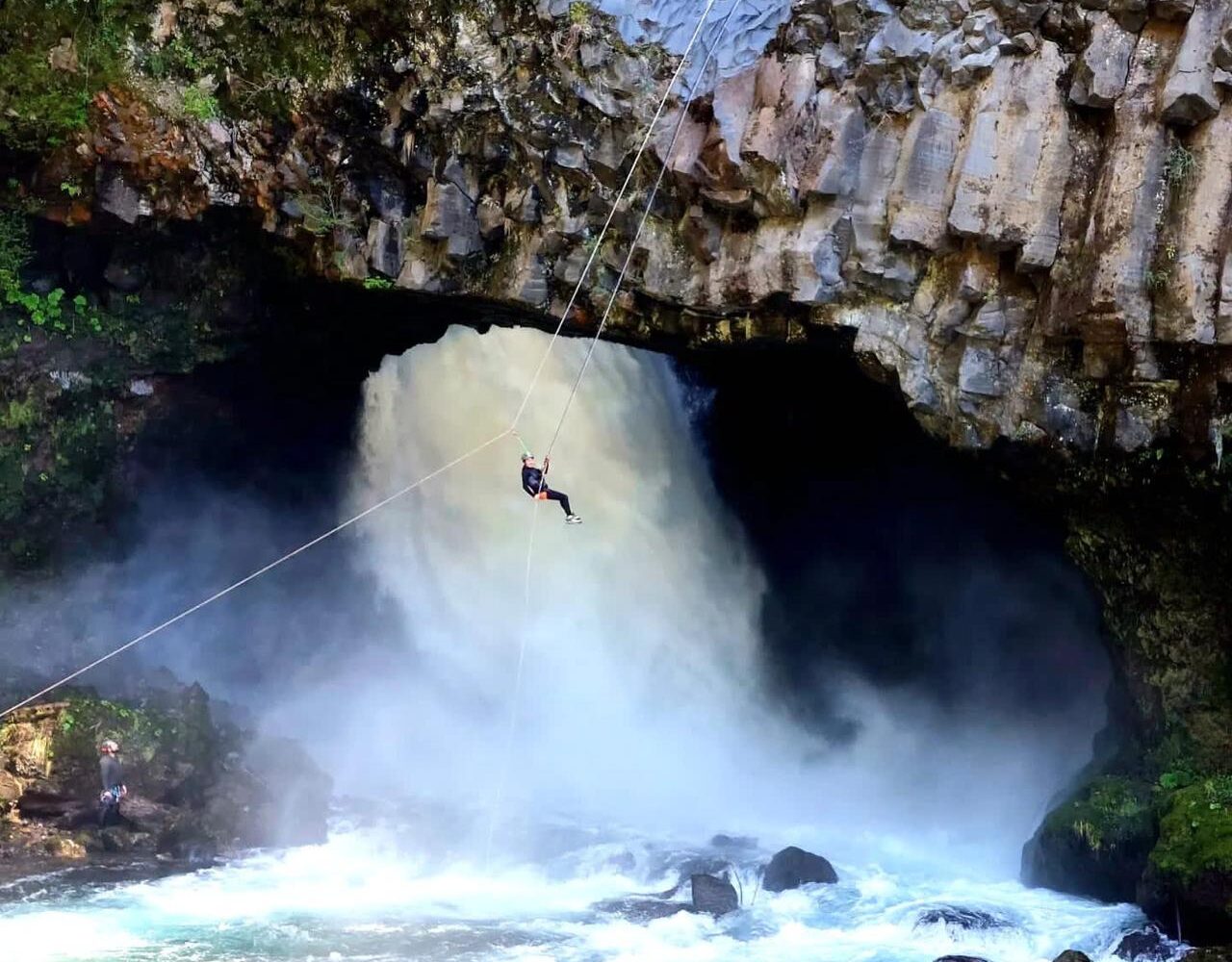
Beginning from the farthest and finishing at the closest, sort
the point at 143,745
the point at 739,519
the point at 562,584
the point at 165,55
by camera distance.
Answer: the point at 562,584, the point at 739,519, the point at 143,745, the point at 165,55

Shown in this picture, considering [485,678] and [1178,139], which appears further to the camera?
[485,678]

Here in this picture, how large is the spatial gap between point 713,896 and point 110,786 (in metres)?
6.36

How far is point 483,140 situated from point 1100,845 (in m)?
9.27

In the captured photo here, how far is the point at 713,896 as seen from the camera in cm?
1275

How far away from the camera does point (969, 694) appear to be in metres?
16.2

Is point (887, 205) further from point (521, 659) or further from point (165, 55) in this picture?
point (521, 659)

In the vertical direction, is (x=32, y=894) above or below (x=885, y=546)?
below

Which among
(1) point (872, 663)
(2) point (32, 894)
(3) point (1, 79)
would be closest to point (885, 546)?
(1) point (872, 663)

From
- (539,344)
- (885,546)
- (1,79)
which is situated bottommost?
(885,546)

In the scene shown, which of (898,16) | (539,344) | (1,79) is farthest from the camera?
(539,344)

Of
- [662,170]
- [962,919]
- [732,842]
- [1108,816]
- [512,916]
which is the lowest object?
[962,919]

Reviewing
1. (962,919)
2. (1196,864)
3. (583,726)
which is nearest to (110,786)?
(583,726)

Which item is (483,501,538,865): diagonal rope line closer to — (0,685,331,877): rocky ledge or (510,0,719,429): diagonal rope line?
(0,685,331,877): rocky ledge

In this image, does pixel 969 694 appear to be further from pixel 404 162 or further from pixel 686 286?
pixel 404 162
